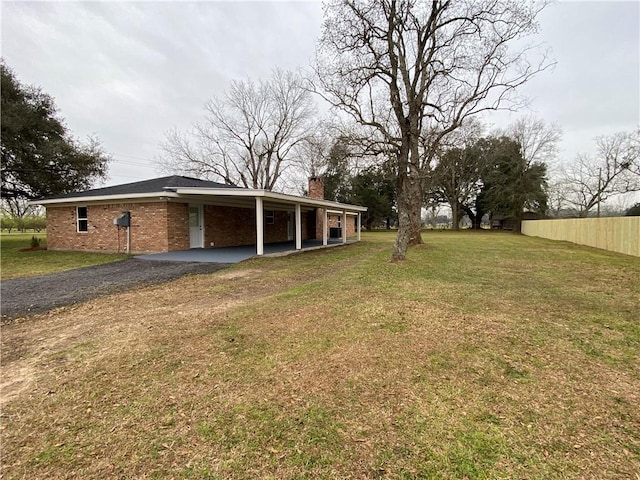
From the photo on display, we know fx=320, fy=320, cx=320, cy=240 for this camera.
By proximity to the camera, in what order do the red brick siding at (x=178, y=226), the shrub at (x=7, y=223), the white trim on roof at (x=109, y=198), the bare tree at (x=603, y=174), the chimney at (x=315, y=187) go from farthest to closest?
1. the shrub at (x=7, y=223)
2. the bare tree at (x=603, y=174)
3. the chimney at (x=315, y=187)
4. the red brick siding at (x=178, y=226)
5. the white trim on roof at (x=109, y=198)

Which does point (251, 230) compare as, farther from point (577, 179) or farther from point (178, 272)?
point (577, 179)

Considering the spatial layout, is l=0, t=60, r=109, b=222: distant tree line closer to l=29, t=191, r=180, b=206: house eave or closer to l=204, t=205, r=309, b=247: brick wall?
l=29, t=191, r=180, b=206: house eave

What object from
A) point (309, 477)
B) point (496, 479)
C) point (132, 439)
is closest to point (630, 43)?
point (496, 479)

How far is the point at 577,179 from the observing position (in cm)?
3647

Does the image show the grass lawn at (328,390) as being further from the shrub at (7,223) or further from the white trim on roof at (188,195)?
the shrub at (7,223)

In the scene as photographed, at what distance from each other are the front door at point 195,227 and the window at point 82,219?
15.5 feet

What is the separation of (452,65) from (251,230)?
11.7 m

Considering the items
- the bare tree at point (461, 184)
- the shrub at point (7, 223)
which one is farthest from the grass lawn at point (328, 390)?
the shrub at point (7, 223)

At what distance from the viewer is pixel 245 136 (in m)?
32.7

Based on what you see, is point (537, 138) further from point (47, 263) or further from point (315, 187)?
point (47, 263)

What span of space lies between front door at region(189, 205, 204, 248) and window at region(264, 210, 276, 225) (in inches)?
186

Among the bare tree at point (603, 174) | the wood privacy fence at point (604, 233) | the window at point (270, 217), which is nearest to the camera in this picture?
the wood privacy fence at point (604, 233)

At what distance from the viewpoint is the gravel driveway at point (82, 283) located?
19.2 ft

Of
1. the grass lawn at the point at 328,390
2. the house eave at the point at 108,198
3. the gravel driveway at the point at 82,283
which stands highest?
the house eave at the point at 108,198
